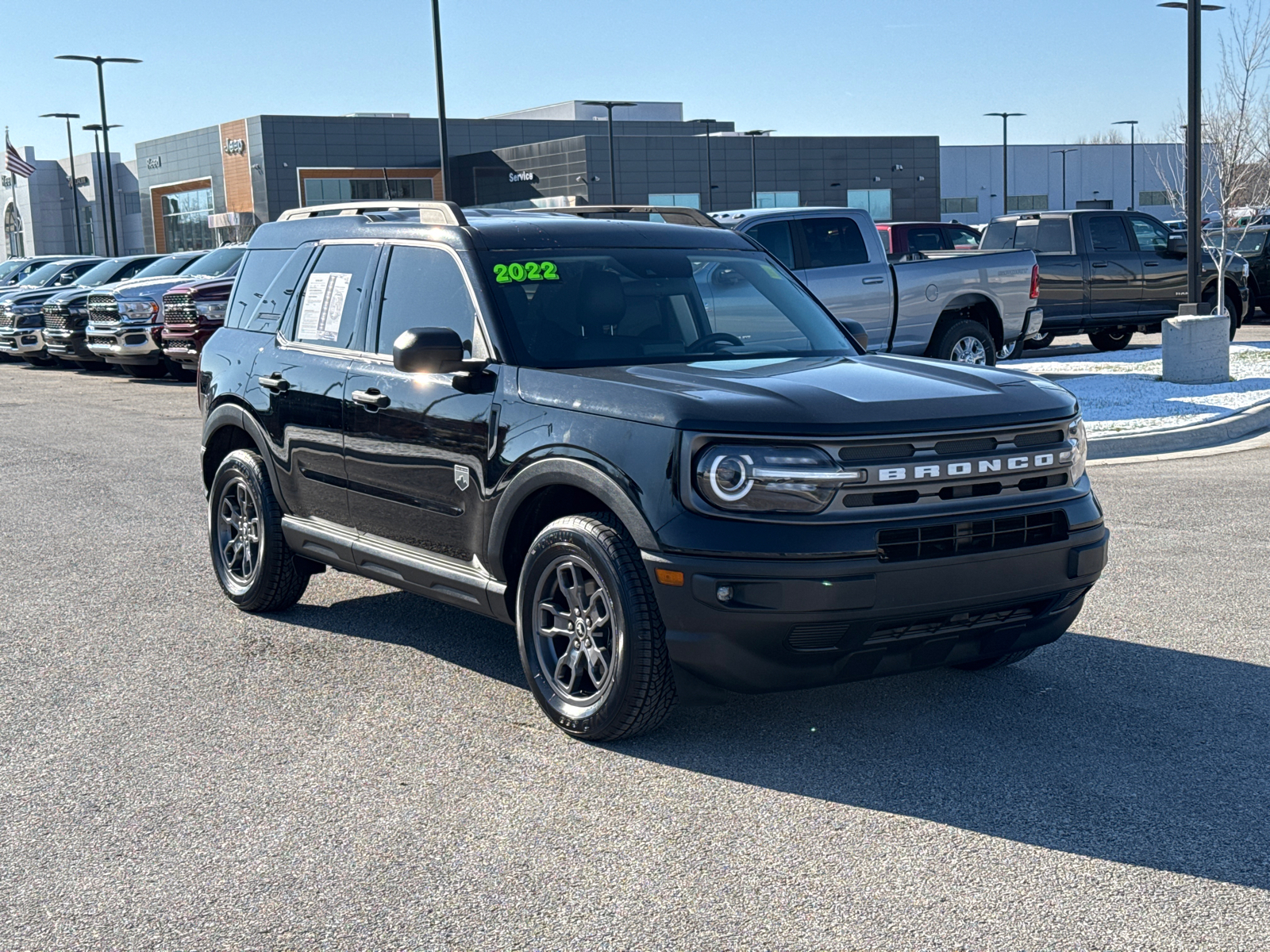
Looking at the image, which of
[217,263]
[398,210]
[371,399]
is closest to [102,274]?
[217,263]

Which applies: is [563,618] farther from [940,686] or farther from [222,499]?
[222,499]

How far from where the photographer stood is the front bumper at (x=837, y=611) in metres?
4.54

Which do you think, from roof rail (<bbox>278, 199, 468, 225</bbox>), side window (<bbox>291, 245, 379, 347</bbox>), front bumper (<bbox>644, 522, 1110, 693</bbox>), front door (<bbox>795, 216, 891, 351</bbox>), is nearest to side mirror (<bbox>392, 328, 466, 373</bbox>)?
roof rail (<bbox>278, 199, 468, 225</bbox>)

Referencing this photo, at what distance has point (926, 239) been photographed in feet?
84.2

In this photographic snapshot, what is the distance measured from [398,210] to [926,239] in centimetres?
2033

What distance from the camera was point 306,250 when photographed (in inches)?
274

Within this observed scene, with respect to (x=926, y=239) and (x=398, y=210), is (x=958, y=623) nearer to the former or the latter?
(x=398, y=210)

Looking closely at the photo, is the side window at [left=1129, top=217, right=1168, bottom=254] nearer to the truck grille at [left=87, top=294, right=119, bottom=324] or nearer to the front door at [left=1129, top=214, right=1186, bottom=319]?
the front door at [left=1129, top=214, right=1186, bottom=319]

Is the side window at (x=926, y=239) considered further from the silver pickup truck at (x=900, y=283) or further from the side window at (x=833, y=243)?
the side window at (x=833, y=243)

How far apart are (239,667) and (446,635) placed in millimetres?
975

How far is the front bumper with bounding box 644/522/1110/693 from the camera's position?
4.54 meters

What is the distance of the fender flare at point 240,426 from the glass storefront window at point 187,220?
84205 mm

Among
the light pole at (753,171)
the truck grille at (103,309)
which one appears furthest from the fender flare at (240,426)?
the light pole at (753,171)

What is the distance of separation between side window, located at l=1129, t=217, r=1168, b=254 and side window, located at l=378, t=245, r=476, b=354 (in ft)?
55.0
